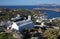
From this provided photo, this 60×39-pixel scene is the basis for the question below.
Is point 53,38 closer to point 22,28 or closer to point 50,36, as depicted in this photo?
point 50,36

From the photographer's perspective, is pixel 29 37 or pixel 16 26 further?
pixel 16 26

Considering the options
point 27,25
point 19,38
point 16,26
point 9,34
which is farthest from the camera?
point 27,25

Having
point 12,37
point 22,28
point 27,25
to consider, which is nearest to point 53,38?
point 12,37

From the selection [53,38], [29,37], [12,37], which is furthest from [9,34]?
[53,38]

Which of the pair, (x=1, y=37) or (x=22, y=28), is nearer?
(x=1, y=37)

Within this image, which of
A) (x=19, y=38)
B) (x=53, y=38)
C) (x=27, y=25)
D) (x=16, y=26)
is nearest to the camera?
(x=53, y=38)

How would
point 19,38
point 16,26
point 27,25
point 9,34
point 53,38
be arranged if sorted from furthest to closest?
point 27,25
point 16,26
point 9,34
point 19,38
point 53,38

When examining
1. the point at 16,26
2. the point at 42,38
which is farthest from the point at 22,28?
the point at 42,38

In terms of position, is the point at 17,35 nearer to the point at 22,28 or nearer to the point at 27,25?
the point at 22,28
